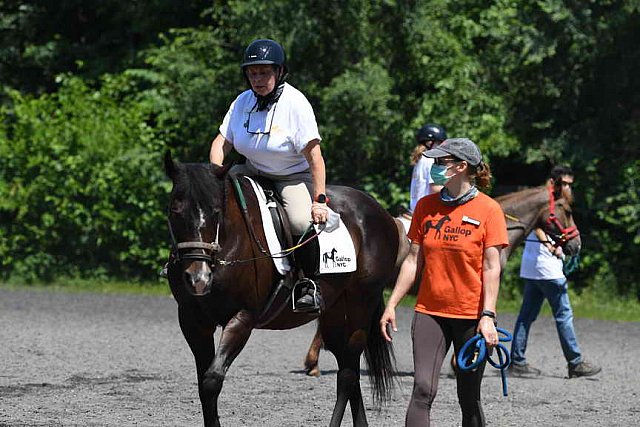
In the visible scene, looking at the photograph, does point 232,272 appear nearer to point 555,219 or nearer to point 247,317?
point 247,317

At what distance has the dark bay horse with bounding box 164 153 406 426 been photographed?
22.3 ft

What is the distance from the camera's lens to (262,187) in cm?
773

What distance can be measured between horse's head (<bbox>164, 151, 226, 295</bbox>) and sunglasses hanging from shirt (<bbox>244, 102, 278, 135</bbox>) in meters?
0.74

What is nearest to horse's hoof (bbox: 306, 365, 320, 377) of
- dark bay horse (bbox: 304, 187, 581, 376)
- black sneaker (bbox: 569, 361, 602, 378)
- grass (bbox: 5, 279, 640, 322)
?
dark bay horse (bbox: 304, 187, 581, 376)

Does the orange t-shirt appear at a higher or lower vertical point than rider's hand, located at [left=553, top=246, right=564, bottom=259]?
higher

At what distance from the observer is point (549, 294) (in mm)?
11766

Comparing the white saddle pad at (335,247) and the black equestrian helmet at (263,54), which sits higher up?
the black equestrian helmet at (263,54)

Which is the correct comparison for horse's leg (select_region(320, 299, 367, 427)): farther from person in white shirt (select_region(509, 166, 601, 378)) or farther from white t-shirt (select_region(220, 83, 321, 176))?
person in white shirt (select_region(509, 166, 601, 378))

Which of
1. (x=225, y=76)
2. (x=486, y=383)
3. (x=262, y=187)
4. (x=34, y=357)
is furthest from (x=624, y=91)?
(x=262, y=187)

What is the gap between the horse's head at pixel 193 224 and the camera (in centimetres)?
672

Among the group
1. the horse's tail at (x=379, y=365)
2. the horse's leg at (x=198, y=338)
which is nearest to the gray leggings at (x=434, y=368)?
the horse's leg at (x=198, y=338)

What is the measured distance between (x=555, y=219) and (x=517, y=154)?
9.23m

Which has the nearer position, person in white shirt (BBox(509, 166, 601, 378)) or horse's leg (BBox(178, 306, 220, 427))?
horse's leg (BBox(178, 306, 220, 427))

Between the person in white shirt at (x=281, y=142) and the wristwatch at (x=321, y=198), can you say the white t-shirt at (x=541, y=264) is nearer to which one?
the person in white shirt at (x=281, y=142)
